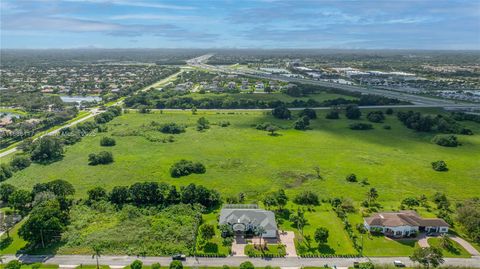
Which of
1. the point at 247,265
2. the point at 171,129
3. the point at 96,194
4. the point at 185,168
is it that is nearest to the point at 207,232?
the point at 247,265

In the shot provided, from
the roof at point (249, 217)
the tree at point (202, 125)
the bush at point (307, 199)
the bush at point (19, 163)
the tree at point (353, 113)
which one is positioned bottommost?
the bush at point (307, 199)

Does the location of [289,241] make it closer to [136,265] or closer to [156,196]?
[136,265]

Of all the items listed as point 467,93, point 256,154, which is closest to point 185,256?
point 256,154

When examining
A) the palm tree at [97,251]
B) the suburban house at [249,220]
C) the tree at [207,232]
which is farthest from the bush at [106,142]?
the tree at [207,232]

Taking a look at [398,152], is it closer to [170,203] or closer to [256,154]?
[256,154]

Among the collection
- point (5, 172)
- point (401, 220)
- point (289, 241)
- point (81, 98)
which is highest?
point (81, 98)

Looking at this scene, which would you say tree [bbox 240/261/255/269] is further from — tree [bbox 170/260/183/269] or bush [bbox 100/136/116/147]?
bush [bbox 100/136/116/147]

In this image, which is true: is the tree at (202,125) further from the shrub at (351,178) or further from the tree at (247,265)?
the tree at (247,265)
